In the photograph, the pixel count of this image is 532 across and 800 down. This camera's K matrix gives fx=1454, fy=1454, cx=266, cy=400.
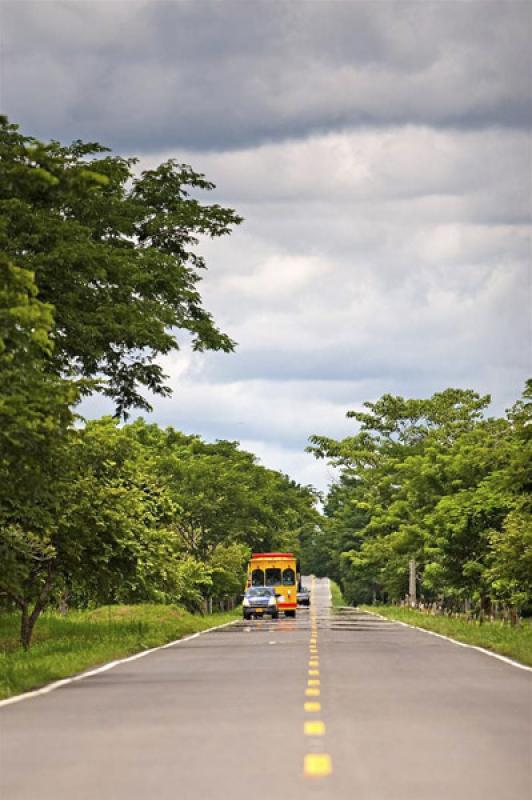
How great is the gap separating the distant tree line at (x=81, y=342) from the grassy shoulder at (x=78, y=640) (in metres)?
1.22

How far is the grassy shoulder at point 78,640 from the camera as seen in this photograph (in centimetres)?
2025

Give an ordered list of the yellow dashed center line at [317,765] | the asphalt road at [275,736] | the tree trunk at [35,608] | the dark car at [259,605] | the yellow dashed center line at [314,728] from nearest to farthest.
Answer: the asphalt road at [275,736] → the yellow dashed center line at [317,765] → the yellow dashed center line at [314,728] → the tree trunk at [35,608] → the dark car at [259,605]

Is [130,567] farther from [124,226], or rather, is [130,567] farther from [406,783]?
[406,783]

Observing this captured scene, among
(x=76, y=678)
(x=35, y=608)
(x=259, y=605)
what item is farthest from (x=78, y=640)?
(x=259, y=605)

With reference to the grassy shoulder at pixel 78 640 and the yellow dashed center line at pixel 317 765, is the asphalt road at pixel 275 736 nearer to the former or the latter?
the yellow dashed center line at pixel 317 765

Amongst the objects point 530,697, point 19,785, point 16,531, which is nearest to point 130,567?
point 16,531

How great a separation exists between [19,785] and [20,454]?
9.59 m

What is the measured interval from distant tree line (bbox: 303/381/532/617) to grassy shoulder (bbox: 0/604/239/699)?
360 inches

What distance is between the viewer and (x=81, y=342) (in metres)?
27.2

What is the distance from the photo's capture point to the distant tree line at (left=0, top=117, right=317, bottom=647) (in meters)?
18.4

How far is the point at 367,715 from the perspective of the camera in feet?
46.0

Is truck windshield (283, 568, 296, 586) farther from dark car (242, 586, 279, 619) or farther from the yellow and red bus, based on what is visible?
dark car (242, 586, 279, 619)

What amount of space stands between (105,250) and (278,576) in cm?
4966

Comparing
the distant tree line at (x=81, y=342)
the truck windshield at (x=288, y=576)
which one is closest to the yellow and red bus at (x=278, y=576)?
the truck windshield at (x=288, y=576)
